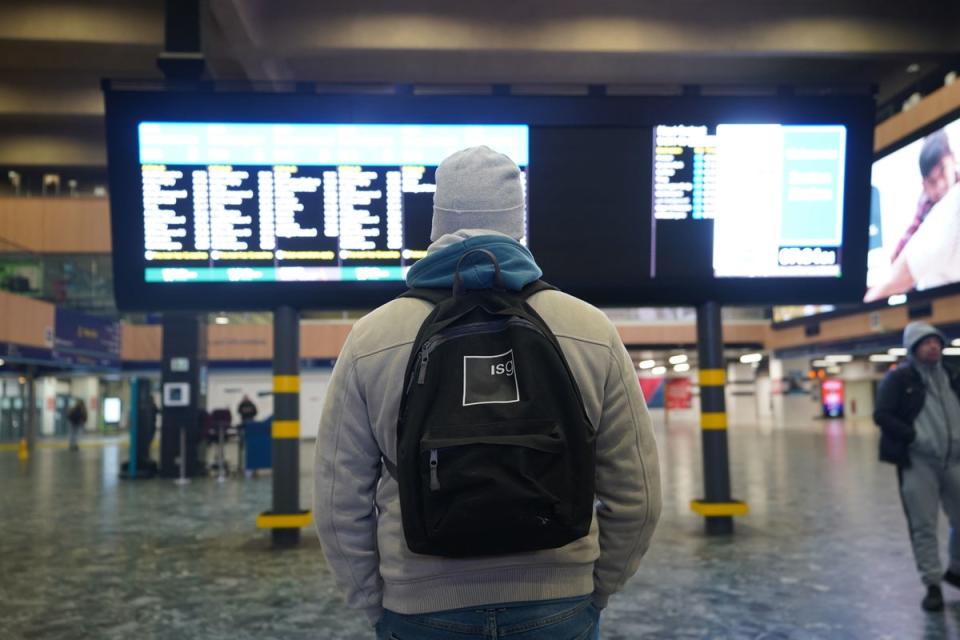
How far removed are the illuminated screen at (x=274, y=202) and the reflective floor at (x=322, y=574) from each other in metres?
2.64

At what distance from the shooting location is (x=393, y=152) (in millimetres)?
7754

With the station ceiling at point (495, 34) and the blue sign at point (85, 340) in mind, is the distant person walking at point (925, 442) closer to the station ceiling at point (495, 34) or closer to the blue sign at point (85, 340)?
the station ceiling at point (495, 34)

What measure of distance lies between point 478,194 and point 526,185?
19.7 feet

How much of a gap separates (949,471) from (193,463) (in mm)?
14567

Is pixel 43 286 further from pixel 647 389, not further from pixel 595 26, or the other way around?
pixel 647 389

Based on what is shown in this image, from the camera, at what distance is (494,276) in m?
1.75

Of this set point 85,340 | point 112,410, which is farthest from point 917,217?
point 112,410

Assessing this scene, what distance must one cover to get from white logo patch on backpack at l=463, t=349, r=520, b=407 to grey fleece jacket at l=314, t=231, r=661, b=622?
0.18m

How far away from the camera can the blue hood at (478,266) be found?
1.75m

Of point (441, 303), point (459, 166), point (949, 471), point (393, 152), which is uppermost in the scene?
point (393, 152)

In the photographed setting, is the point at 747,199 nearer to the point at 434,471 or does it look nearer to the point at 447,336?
the point at 447,336

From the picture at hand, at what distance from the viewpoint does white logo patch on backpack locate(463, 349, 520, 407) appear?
1.61 metres

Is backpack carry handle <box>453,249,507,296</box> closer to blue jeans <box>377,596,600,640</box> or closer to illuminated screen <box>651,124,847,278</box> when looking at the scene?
blue jeans <box>377,596,600,640</box>

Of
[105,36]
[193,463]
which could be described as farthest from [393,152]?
[193,463]
